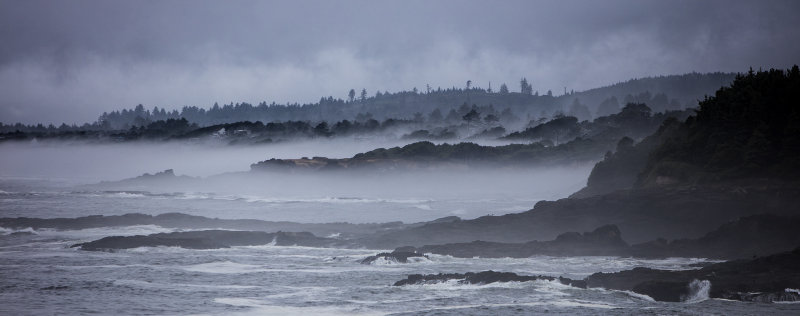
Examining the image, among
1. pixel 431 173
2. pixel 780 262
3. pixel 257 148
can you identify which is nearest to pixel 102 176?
pixel 257 148

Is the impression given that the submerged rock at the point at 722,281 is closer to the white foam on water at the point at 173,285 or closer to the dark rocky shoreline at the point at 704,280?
the dark rocky shoreline at the point at 704,280

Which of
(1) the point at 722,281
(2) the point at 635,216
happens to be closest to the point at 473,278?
(1) the point at 722,281

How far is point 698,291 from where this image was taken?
3136 centimetres

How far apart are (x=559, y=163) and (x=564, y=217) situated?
64940 millimetres

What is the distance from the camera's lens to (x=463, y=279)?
35.3 metres

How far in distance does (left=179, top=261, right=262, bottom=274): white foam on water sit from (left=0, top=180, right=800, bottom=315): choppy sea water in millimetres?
63

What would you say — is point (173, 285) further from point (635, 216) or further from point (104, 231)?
point (635, 216)

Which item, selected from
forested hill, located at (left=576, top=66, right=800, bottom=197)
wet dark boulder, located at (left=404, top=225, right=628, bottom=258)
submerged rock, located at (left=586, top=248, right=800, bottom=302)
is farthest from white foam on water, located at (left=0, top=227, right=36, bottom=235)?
forested hill, located at (left=576, top=66, right=800, bottom=197)

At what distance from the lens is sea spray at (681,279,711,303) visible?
31.0 meters

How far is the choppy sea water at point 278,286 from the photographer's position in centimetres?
2931

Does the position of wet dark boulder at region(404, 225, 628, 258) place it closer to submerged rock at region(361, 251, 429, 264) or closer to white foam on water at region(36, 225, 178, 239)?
submerged rock at region(361, 251, 429, 264)

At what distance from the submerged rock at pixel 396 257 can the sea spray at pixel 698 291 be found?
1764 centimetres

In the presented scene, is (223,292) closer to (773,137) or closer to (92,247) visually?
(92,247)

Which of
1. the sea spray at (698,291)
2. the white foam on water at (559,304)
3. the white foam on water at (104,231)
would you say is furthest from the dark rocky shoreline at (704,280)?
the white foam on water at (104,231)
